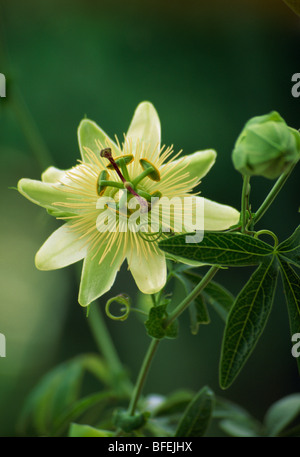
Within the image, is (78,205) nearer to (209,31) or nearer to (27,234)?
(27,234)

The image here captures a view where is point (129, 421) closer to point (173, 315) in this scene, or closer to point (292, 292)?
point (173, 315)

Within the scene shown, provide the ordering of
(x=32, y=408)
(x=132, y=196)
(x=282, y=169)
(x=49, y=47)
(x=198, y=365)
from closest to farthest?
(x=282, y=169)
(x=132, y=196)
(x=32, y=408)
(x=198, y=365)
(x=49, y=47)

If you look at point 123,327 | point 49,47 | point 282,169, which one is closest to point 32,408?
point 282,169

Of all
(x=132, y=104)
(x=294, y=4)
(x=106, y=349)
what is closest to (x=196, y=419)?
(x=106, y=349)

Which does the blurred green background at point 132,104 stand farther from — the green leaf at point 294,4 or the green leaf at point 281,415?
the green leaf at point 294,4

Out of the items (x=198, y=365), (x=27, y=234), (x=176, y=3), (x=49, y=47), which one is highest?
(x=176, y=3)

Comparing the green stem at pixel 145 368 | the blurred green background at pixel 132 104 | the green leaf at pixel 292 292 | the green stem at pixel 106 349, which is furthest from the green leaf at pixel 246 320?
the blurred green background at pixel 132 104

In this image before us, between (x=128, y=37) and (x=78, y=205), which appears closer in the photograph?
(x=78, y=205)
